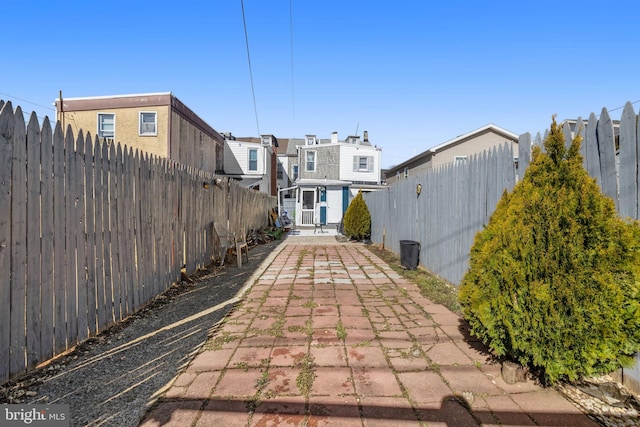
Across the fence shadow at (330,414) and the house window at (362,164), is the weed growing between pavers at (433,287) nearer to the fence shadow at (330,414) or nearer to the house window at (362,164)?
the fence shadow at (330,414)

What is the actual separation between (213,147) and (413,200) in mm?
14997

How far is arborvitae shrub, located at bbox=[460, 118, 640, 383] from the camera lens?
2053 millimetres

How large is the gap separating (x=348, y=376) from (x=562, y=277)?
65.9 inches

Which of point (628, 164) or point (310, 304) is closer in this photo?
point (628, 164)

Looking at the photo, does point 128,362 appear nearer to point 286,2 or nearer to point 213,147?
point 286,2

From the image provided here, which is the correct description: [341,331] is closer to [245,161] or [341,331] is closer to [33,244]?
[33,244]

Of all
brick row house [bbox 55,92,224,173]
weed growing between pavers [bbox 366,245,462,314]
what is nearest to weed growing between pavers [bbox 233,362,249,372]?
weed growing between pavers [bbox 366,245,462,314]

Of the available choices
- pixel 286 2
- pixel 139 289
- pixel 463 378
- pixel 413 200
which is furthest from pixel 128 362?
pixel 286 2

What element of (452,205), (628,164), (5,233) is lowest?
(5,233)

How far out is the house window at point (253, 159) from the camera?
74.5 feet

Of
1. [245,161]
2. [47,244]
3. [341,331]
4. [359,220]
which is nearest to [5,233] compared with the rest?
[47,244]

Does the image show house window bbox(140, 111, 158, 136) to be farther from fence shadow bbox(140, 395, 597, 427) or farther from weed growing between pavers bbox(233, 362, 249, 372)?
fence shadow bbox(140, 395, 597, 427)

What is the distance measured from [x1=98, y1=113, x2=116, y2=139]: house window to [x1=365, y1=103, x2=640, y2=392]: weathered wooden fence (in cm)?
1160

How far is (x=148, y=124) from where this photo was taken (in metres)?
13.4
